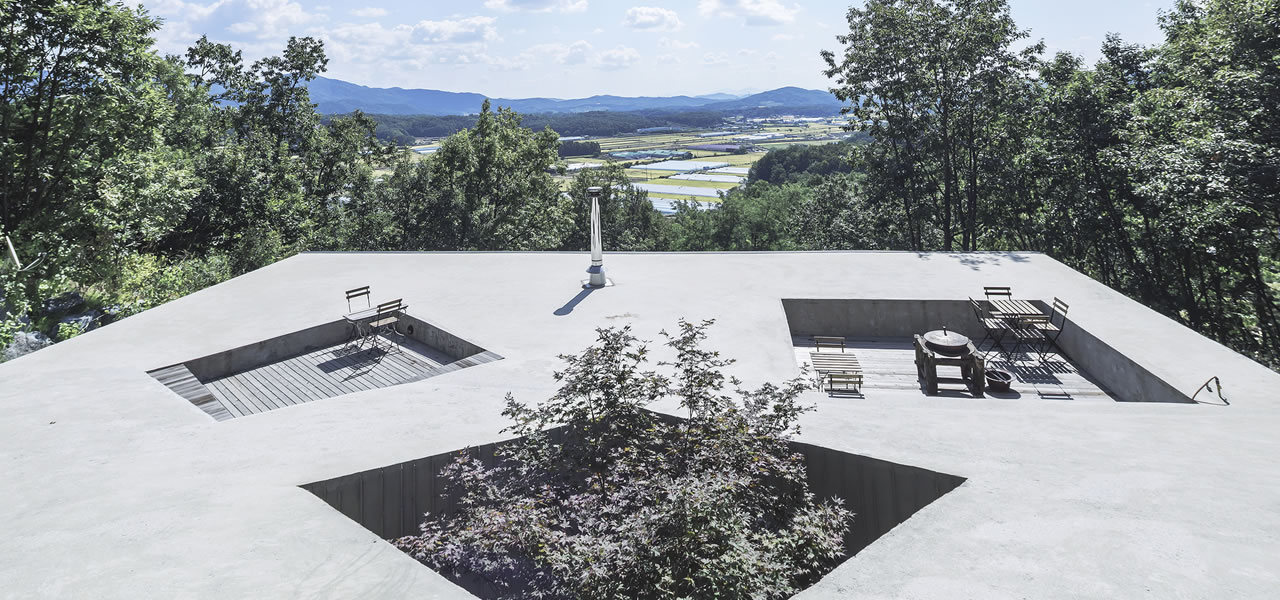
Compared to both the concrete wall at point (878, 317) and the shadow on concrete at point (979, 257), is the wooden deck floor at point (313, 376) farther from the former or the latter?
the shadow on concrete at point (979, 257)

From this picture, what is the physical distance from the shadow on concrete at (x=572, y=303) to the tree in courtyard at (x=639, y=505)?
4263mm

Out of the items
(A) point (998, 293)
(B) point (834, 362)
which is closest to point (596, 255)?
(B) point (834, 362)

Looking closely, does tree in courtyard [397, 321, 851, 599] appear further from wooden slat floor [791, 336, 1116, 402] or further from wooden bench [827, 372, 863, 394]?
wooden slat floor [791, 336, 1116, 402]

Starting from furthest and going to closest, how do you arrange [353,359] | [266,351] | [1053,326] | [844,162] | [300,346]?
[844,162] < [300,346] < [1053,326] < [353,359] < [266,351]

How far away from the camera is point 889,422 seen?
6008mm

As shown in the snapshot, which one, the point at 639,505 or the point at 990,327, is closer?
the point at 639,505

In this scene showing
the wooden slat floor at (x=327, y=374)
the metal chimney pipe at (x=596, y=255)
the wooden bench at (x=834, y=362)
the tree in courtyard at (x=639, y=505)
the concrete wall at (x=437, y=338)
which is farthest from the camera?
the metal chimney pipe at (x=596, y=255)

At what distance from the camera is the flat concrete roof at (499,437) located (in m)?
3.69

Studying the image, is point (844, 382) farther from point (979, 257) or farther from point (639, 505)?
point (979, 257)

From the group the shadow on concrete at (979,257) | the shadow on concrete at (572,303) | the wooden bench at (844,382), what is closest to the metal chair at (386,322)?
the shadow on concrete at (572,303)

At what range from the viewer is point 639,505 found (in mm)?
4250

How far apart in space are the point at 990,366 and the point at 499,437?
7.16 meters

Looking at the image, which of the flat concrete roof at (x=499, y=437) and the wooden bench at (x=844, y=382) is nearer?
the flat concrete roof at (x=499, y=437)

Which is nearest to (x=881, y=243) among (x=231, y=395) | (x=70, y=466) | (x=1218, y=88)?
(x=1218, y=88)
